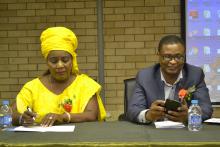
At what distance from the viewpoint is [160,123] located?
2.61 meters

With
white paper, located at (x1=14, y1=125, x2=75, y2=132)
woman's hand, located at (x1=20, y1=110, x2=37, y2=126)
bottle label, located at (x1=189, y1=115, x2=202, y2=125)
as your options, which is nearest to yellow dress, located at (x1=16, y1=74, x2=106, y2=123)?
woman's hand, located at (x1=20, y1=110, x2=37, y2=126)

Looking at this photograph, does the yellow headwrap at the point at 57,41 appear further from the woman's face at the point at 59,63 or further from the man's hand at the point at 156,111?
the man's hand at the point at 156,111

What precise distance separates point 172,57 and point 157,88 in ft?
0.84

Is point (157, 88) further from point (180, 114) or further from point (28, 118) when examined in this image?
point (28, 118)

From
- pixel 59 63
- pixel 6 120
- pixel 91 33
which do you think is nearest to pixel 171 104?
pixel 59 63

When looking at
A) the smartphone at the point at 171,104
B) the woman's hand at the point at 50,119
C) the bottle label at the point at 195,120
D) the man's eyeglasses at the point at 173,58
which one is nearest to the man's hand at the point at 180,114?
the smartphone at the point at 171,104

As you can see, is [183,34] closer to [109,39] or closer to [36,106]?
[109,39]

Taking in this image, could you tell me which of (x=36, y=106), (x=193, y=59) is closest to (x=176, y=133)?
(x=36, y=106)

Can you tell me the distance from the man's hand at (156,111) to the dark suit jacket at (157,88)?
25 centimetres

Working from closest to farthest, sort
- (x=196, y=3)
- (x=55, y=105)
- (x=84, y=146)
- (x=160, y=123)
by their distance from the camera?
(x=84, y=146) < (x=160, y=123) < (x=55, y=105) < (x=196, y=3)

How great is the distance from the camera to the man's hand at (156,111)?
2.58 metres

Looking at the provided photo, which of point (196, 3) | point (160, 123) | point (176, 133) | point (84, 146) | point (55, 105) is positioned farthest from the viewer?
point (196, 3)

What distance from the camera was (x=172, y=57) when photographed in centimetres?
293

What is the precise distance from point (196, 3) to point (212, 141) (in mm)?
2734
